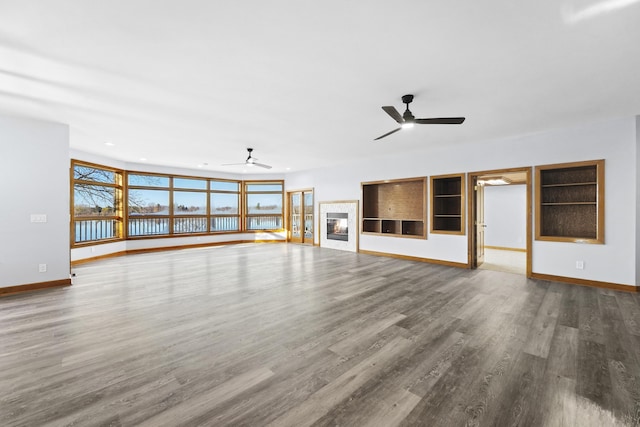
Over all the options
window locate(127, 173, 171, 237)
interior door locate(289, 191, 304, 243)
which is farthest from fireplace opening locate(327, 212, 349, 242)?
window locate(127, 173, 171, 237)

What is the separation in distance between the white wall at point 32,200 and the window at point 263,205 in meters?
6.16

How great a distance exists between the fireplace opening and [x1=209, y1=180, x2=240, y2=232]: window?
3.86 metres

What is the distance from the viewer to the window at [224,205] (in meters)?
9.94

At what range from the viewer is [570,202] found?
480 cm

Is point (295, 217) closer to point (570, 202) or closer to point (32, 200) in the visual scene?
point (32, 200)

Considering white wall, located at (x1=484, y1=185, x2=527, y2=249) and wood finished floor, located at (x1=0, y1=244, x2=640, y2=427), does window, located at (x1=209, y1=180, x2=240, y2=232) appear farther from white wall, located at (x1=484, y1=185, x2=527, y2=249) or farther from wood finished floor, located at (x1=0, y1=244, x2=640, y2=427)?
white wall, located at (x1=484, y1=185, x2=527, y2=249)

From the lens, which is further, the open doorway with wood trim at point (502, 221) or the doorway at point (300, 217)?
the doorway at point (300, 217)

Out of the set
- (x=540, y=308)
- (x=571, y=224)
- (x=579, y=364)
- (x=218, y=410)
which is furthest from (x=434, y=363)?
(x=571, y=224)

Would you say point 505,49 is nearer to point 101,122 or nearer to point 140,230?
point 101,122

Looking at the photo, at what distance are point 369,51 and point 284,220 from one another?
27.8 feet

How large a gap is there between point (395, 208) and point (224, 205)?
6.39m

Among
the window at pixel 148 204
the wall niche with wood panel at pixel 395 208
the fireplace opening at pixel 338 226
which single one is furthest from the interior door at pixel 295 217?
the window at pixel 148 204

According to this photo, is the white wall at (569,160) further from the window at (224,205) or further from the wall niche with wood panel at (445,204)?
the window at (224,205)

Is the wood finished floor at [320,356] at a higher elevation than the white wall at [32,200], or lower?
lower
